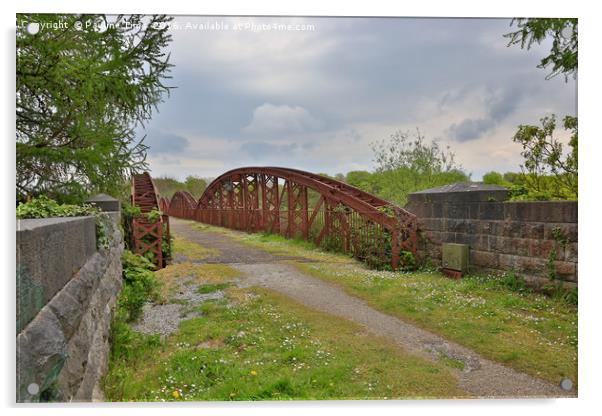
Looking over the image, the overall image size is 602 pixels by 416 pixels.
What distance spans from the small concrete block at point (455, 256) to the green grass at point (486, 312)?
0.84ft

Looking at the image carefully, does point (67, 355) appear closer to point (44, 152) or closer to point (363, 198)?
point (44, 152)

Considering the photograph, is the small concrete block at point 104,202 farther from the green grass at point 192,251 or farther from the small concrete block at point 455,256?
the small concrete block at point 455,256

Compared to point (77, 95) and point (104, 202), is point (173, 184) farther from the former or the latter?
point (77, 95)

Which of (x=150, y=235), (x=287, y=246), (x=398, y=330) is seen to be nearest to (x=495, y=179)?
(x=398, y=330)

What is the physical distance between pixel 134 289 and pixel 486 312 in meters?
4.71

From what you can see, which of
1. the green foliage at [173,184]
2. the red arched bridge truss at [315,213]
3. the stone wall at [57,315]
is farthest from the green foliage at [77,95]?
the red arched bridge truss at [315,213]

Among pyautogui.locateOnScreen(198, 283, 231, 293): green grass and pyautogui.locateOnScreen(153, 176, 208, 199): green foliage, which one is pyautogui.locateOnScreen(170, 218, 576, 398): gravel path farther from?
pyautogui.locateOnScreen(153, 176, 208, 199): green foliage

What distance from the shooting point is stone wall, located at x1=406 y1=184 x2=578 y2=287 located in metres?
4.84

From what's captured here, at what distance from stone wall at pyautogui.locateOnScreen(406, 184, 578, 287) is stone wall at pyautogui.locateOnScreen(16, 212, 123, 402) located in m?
5.10

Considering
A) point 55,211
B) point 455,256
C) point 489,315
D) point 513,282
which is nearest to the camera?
point 55,211

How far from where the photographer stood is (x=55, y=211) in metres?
3.41

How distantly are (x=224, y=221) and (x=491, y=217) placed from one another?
448 inches

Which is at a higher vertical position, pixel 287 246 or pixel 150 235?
pixel 150 235

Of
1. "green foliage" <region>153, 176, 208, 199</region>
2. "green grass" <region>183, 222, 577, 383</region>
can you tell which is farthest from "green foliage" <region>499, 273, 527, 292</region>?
"green foliage" <region>153, 176, 208, 199</region>
